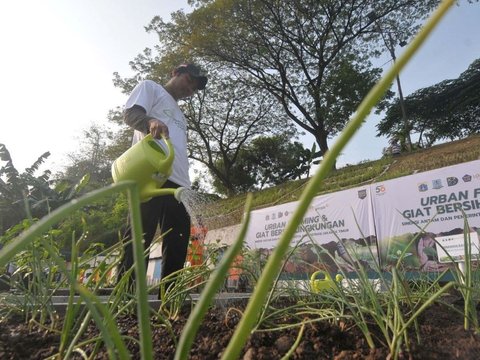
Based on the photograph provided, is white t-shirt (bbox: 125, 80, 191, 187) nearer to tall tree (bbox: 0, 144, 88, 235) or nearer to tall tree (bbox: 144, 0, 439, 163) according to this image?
tall tree (bbox: 0, 144, 88, 235)

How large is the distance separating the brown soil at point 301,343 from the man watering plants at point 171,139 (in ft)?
1.66

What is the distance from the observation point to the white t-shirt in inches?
55.6

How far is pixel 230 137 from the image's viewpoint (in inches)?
507

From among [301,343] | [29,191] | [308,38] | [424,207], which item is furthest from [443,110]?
[301,343]

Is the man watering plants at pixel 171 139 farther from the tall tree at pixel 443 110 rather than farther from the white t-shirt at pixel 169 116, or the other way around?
the tall tree at pixel 443 110

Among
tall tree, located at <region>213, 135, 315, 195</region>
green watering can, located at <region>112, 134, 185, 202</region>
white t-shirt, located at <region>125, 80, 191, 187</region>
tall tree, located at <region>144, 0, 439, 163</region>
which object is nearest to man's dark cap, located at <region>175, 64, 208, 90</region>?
white t-shirt, located at <region>125, 80, 191, 187</region>

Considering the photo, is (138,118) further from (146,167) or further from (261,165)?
(261,165)

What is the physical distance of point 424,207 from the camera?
348cm

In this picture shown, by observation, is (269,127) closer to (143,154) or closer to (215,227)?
(215,227)

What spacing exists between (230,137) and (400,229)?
9671 millimetres

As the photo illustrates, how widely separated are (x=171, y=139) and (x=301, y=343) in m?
1.07

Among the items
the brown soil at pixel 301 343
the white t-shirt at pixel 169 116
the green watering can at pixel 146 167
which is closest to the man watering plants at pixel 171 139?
the white t-shirt at pixel 169 116

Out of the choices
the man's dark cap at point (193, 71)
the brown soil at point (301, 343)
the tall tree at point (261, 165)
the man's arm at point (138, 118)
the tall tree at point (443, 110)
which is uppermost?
the tall tree at point (443, 110)

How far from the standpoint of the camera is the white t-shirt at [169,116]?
1.41m
